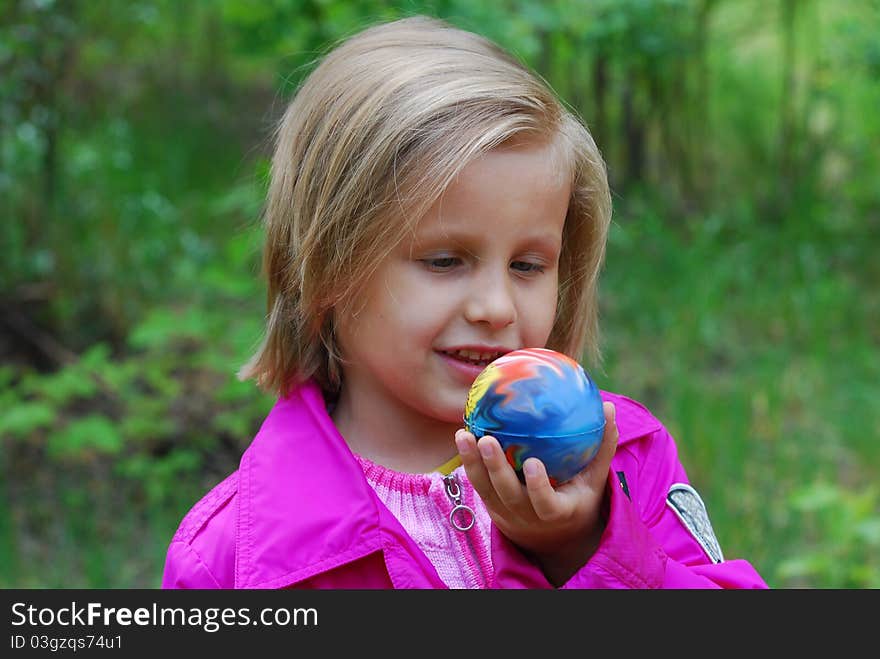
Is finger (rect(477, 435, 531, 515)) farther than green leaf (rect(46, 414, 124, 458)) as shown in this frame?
No

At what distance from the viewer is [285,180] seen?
1.81 meters

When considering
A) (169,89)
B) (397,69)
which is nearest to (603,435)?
(397,69)

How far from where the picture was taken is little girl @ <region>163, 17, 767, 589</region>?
1537 mm

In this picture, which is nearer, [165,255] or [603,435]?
[603,435]

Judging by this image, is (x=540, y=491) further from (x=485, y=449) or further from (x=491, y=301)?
(x=491, y=301)

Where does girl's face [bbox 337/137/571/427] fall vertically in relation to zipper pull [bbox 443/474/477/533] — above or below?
above

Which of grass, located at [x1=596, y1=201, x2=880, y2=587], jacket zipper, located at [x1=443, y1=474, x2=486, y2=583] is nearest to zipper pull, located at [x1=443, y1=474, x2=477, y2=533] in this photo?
jacket zipper, located at [x1=443, y1=474, x2=486, y2=583]

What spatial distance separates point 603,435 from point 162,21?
5314 mm

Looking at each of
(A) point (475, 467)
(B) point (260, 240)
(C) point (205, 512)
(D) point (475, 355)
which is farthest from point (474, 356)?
(B) point (260, 240)

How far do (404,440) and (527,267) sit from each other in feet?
1.20

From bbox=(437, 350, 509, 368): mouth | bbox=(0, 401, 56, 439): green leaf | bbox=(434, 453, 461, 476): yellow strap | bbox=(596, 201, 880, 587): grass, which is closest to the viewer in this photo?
bbox=(437, 350, 509, 368): mouth

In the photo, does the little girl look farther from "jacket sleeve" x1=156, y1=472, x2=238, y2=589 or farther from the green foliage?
the green foliage

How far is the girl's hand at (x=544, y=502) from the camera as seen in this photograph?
145 cm
